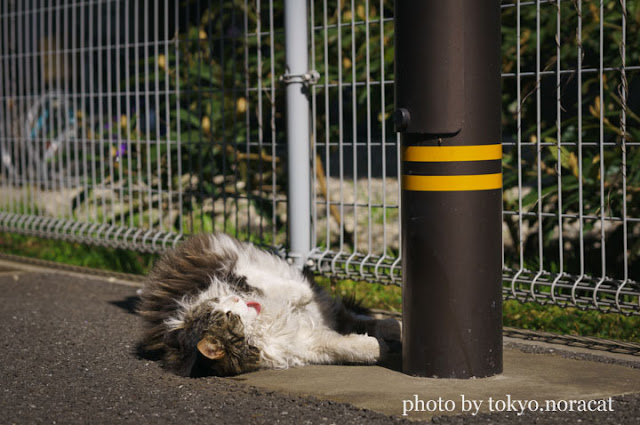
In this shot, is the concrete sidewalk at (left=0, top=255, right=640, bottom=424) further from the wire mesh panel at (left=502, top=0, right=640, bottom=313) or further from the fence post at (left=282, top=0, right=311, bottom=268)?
the fence post at (left=282, top=0, right=311, bottom=268)

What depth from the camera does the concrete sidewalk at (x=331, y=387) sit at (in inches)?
137

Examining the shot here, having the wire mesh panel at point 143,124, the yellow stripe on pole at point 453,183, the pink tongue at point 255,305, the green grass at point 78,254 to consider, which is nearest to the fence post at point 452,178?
the yellow stripe on pole at point 453,183

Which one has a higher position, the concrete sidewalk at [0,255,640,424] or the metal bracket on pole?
the metal bracket on pole

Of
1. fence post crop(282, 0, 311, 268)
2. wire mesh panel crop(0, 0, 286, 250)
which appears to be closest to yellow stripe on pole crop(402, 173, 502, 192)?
fence post crop(282, 0, 311, 268)

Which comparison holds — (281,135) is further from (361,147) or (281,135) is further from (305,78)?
(361,147)

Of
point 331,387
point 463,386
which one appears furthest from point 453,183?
point 331,387

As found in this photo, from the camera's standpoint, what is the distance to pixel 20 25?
832 cm

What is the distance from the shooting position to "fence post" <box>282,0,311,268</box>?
18.7 ft

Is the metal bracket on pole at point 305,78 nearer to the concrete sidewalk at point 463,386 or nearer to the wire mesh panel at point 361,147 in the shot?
the wire mesh panel at point 361,147

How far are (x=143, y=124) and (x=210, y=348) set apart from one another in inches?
143

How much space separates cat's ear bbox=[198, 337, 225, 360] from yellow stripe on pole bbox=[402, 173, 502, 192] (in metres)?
1.14

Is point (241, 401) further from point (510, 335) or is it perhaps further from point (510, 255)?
point (510, 255)

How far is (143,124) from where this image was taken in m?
7.21

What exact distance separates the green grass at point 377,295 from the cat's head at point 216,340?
4.41 ft
